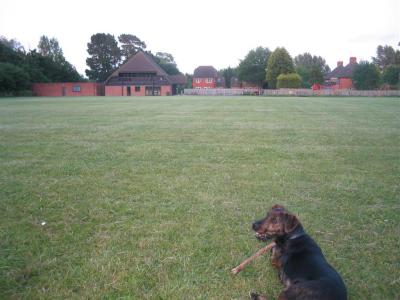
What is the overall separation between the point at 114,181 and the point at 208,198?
5.25 feet

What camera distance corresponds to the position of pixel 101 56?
260ft

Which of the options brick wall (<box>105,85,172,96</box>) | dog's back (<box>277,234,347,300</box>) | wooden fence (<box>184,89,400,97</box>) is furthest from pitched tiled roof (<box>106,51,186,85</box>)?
dog's back (<box>277,234,347,300</box>)

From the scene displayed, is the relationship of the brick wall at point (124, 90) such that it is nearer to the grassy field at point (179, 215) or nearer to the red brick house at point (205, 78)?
the red brick house at point (205, 78)

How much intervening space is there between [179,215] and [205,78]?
8360 centimetres

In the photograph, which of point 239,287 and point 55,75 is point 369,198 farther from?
point 55,75

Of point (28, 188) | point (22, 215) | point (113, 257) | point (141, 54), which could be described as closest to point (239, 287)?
point (113, 257)

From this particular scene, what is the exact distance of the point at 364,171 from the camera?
5.85 meters

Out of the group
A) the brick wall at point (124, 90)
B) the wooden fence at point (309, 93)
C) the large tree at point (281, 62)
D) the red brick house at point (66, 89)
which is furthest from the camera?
the large tree at point (281, 62)

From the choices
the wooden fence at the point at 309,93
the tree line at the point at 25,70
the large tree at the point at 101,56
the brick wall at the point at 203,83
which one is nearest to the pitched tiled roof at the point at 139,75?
the tree line at the point at 25,70

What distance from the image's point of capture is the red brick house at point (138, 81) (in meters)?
63.8

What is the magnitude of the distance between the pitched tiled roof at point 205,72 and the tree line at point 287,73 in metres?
6.16

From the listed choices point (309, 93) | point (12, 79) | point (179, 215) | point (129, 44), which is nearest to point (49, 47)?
point (129, 44)

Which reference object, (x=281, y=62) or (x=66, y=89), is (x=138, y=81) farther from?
(x=281, y=62)

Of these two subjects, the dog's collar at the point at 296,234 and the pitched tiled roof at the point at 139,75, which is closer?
the dog's collar at the point at 296,234
